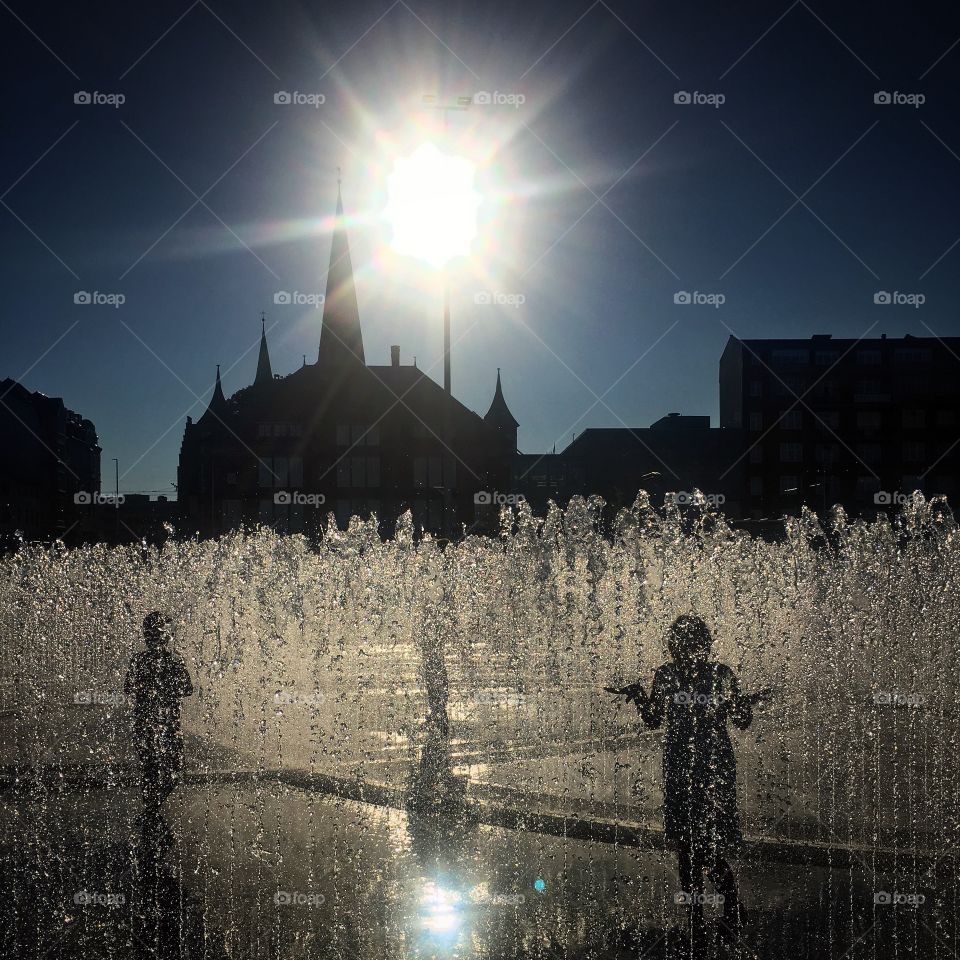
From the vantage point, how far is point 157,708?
662cm

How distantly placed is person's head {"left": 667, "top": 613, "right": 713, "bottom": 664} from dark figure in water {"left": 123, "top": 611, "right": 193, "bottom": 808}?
3.15 meters

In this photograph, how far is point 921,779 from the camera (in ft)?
27.5

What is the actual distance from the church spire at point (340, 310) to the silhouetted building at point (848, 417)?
30168 mm

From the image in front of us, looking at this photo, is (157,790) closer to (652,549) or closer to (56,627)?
(56,627)

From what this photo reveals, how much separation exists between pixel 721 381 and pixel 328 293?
31605 millimetres

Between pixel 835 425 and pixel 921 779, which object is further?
pixel 835 425

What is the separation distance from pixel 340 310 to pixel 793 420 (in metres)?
35.9

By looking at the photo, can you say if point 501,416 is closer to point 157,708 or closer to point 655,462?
point 655,462

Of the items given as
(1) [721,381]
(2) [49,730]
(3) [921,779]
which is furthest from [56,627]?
(1) [721,381]

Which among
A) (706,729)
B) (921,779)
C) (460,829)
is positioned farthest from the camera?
(921,779)

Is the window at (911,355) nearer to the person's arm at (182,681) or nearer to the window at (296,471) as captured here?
the window at (296,471)

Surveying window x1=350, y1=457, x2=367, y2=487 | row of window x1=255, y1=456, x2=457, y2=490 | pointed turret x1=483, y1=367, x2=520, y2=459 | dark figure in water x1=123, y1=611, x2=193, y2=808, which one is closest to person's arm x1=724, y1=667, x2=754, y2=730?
dark figure in water x1=123, y1=611, x2=193, y2=808

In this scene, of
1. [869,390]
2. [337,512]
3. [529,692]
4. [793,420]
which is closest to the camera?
[529,692]

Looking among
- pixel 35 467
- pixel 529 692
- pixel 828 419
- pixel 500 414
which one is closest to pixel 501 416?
pixel 500 414
